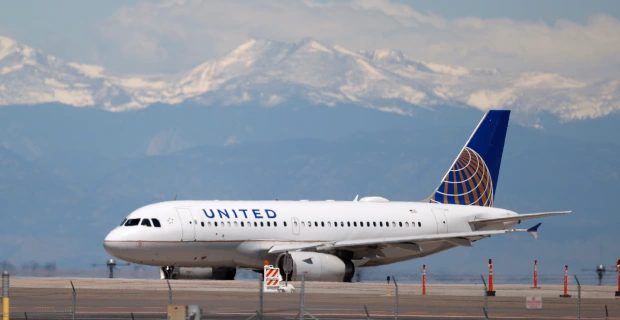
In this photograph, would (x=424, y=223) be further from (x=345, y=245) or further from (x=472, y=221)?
(x=345, y=245)

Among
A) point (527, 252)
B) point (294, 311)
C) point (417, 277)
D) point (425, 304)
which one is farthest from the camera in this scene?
point (527, 252)

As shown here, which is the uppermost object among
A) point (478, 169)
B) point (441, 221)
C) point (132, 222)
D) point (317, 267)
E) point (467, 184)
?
point (478, 169)

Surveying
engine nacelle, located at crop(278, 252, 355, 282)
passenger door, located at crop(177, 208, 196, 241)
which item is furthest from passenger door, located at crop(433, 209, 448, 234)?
passenger door, located at crop(177, 208, 196, 241)

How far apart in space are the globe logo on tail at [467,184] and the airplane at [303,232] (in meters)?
0.05

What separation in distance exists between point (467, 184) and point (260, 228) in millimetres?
14983

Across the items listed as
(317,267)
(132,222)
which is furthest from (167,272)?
(317,267)

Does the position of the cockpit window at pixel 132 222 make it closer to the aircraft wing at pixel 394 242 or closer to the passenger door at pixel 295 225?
the aircraft wing at pixel 394 242

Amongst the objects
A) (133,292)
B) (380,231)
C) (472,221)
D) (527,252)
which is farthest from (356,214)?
(527,252)

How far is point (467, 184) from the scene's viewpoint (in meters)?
70.6

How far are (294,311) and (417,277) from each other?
29284 mm

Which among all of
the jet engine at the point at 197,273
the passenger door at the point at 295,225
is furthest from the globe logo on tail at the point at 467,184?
the jet engine at the point at 197,273

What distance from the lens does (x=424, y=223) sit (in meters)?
66.2

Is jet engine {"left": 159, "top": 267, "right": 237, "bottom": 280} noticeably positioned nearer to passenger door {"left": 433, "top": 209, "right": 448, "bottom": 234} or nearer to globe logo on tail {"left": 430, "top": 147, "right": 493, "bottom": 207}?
passenger door {"left": 433, "top": 209, "right": 448, "bottom": 234}

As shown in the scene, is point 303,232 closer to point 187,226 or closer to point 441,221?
point 187,226
